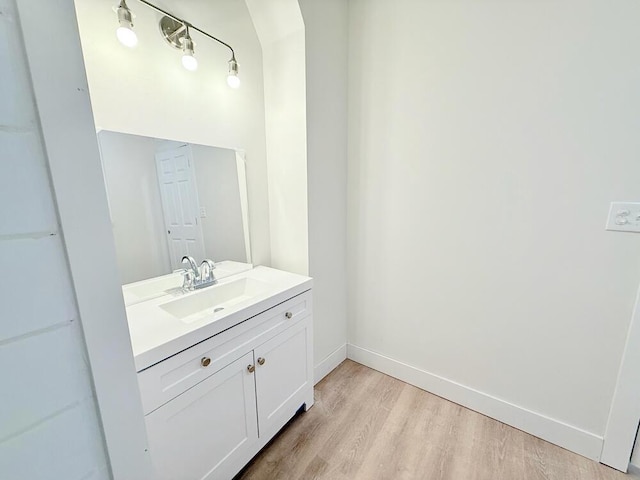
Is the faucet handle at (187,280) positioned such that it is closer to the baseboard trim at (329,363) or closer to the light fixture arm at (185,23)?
the baseboard trim at (329,363)

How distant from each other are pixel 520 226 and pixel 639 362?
29.1 inches

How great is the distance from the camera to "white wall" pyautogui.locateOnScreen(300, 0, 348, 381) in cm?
158

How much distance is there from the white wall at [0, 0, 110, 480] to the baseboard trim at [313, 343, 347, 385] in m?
1.61

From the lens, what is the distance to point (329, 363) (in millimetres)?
2006

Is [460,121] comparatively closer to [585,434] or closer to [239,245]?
Answer: [239,245]

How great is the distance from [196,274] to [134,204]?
0.44 m

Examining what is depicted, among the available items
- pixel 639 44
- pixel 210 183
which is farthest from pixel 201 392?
pixel 639 44

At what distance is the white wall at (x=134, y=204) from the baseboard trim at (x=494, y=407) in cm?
159

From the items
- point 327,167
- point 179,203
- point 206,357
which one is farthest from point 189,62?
point 206,357

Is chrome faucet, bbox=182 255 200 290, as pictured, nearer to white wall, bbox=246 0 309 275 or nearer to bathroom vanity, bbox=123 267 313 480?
bathroom vanity, bbox=123 267 313 480

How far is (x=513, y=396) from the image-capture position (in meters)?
1.53

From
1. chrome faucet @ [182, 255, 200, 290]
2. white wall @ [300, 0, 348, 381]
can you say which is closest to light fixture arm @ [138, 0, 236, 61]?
white wall @ [300, 0, 348, 381]

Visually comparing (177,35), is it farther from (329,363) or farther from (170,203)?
(329,363)

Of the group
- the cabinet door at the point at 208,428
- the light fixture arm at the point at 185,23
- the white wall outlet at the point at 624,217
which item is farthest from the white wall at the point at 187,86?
the white wall outlet at the point at 624,217
